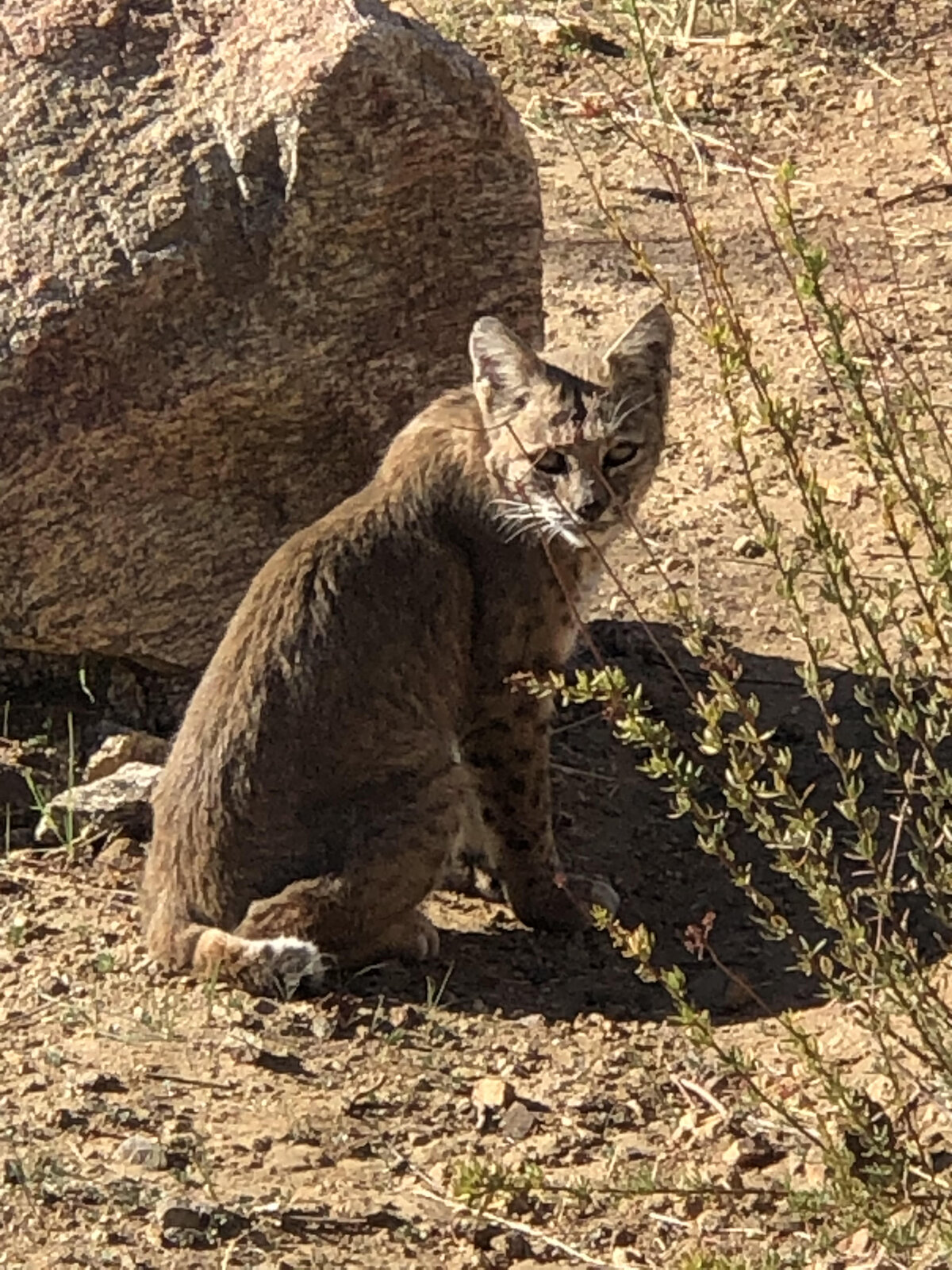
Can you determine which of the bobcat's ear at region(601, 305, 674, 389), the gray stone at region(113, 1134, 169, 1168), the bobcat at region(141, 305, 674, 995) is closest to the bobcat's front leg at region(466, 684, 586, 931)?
the bobcat at region(141, 305, 674, 995)

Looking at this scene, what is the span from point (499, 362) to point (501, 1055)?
1.58 meters

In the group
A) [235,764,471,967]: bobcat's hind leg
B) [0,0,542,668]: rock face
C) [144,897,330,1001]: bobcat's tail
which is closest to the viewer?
[144,897,330,1001]: bobcat's tail

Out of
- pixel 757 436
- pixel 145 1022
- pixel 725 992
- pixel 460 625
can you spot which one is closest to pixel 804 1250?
pixel 725 992

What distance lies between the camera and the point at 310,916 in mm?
4504

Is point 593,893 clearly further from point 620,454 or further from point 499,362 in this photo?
point 499,362

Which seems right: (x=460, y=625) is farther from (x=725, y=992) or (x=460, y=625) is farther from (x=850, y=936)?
(x=850, y=936)

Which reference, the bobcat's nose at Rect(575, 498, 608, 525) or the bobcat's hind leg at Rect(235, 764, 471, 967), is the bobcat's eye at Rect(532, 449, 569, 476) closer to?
the bobcat's nose at Rect(575, 498, 608, 525)

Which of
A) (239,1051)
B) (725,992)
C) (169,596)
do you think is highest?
(169,596)

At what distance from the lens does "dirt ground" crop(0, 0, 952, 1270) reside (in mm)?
3652

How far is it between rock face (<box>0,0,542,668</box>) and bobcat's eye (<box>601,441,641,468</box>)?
2.34 feet

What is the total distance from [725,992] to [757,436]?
251cm

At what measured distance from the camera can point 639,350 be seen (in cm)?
499

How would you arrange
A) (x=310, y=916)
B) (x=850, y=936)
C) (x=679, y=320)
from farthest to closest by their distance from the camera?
(x=679, y=320), (x=310, y=916), (x=850, y=936)

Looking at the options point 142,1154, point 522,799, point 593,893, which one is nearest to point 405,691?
point 522,799
